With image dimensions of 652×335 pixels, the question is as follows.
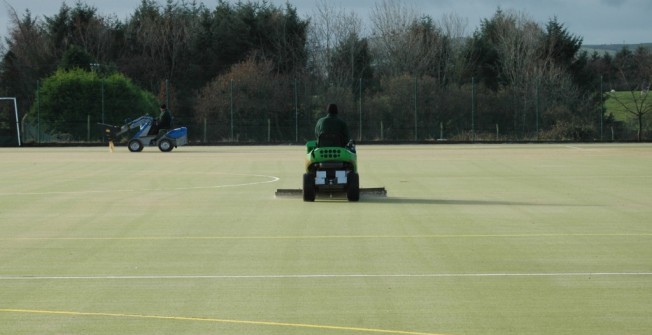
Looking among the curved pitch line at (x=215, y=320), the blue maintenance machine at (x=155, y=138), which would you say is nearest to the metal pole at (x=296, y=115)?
the blue maintenance machine at (x=155, y=138)

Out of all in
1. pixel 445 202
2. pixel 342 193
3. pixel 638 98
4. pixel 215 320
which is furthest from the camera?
pixel 638 98

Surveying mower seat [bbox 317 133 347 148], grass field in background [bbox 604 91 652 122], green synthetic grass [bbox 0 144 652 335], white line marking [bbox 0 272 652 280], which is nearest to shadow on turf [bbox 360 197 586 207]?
green synthetic grass [bbox 0 144 652 335]

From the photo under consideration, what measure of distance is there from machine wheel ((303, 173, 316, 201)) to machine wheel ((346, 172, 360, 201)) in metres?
0.55

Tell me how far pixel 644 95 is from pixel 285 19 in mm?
25851

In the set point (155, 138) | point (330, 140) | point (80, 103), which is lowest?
point (155, 138)

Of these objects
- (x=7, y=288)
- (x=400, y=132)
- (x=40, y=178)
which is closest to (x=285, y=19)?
(x=400, y=132)

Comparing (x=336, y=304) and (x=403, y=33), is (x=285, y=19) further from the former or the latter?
A: (x=336, y=304)

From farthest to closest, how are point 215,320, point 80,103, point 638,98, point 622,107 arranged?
point 638,98
point 622,107
point 80,103
point 215,320

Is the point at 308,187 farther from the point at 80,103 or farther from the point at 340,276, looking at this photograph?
the point at 80,103

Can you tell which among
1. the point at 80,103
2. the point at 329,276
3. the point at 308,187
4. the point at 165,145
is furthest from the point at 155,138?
the point at 329,276

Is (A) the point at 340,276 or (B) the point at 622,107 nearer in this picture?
(A) the point at 340,276

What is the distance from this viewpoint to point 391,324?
8.45 meters

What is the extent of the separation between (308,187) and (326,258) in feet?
22.3

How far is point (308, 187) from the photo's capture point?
744 inches
